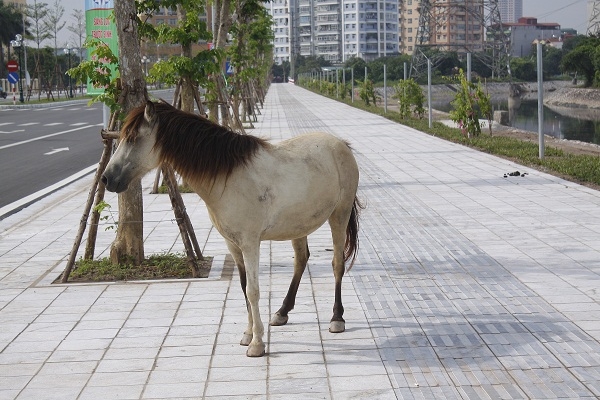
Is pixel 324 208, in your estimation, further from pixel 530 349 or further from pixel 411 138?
pixel 411 138

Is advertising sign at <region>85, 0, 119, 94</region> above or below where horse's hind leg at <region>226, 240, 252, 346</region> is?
above

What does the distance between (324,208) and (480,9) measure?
102103 mm

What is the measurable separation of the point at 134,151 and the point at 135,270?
9.65ft

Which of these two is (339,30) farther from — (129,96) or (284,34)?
(129,96)

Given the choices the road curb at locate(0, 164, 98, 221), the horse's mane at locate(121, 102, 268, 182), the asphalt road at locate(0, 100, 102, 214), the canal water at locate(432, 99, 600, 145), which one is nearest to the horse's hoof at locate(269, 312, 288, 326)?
the horse's mane at locate(121, 102, 268, 182)

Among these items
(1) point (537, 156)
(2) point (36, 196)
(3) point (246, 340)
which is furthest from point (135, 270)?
(1) point (537, 156)

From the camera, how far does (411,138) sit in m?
25.6

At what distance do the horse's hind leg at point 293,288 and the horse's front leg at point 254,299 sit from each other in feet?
2.42

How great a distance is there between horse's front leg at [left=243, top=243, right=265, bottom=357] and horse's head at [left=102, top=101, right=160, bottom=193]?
2.95ft

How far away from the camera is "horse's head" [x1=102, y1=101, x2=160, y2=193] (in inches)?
247

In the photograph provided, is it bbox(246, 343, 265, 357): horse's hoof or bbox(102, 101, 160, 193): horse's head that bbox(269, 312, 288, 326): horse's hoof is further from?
bbox(102, 101, 160, 193): horse's head

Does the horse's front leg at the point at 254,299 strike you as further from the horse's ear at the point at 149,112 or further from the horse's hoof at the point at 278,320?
the horse's ear at the point at 149,112

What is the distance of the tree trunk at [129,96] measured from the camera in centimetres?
903

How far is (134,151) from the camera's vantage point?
A: 6281 mm
